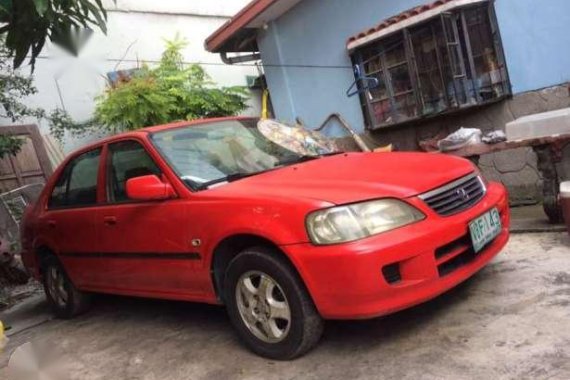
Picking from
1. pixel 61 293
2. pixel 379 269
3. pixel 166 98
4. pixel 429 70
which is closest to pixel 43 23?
pixel 379 269

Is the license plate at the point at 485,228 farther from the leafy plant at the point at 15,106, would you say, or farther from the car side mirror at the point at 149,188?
the leafy plant at the point at 15,106

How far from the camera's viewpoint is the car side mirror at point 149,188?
12.4ft

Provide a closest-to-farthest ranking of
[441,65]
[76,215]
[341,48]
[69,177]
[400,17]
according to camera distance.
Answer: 1. [76,215]
2. [69,177]
3. [441,65]
4. [400,17]
5. [341,48]

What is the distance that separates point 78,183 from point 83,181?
4.9 inches

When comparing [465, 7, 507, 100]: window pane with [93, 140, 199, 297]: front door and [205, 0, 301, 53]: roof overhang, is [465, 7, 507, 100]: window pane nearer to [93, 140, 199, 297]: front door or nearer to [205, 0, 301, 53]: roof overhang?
[205, 0, 301, 53]: roof overhang

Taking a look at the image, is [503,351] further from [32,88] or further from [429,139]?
[32,88]

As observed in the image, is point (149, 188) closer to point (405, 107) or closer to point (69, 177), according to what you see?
point (69, 177)

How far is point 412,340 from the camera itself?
11.0ft

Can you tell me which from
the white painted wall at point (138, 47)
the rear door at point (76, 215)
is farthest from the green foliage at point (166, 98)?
the rear door at point (76, 215)

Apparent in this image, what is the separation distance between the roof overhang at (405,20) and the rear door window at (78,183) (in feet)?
13.5

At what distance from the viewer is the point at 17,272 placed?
749 centimetres

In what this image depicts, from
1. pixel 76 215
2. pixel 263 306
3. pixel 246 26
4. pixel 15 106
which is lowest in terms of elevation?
pixel 263 306

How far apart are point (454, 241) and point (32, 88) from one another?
809 centimetres

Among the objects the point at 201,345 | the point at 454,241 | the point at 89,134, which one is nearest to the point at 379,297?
the point at 454,241
